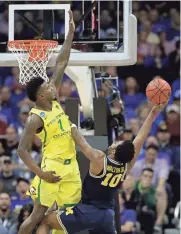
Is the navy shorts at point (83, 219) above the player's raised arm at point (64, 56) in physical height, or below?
below

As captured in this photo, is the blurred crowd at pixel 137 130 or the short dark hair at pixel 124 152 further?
the blurred crowd at pixel 137 130

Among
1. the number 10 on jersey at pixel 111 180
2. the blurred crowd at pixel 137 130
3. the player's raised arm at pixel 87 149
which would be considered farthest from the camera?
the blurred crowd at pixel 137 130

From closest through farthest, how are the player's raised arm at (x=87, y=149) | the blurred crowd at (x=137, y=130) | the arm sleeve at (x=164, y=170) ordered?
1. the player's raised arm at (x=87, y=149)
2. the blurred crowd at (x=137, y=130)
3. the arm sleeve at (x=164, y=170)

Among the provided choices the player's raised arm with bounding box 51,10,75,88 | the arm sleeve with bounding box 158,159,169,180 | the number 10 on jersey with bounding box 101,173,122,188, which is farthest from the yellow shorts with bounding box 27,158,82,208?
the arm sleeve with bounding box 158,159,169,180

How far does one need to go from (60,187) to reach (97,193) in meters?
0.37

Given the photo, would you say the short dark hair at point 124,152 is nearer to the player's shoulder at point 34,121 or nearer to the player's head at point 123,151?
the player's head at point 123,151

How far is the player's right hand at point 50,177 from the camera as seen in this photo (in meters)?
8.78

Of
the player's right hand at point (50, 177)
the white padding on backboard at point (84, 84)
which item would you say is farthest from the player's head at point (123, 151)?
the white padding on backboard at point (84, 84)

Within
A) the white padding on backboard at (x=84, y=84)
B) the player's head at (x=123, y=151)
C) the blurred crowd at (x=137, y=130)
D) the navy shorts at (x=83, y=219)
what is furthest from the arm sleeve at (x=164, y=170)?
the player's head at (x=123, y=151)

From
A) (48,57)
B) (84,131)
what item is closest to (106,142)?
(84,131)

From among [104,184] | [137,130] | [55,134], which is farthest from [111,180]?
[137,130]

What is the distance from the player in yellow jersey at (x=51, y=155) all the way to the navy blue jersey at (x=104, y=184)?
148 mm

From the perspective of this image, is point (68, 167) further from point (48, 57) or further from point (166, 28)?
point (166, 28)

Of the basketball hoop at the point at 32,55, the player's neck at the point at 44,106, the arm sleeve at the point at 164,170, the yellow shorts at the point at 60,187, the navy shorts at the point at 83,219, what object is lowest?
the arm sleeve at the point at 164,170
